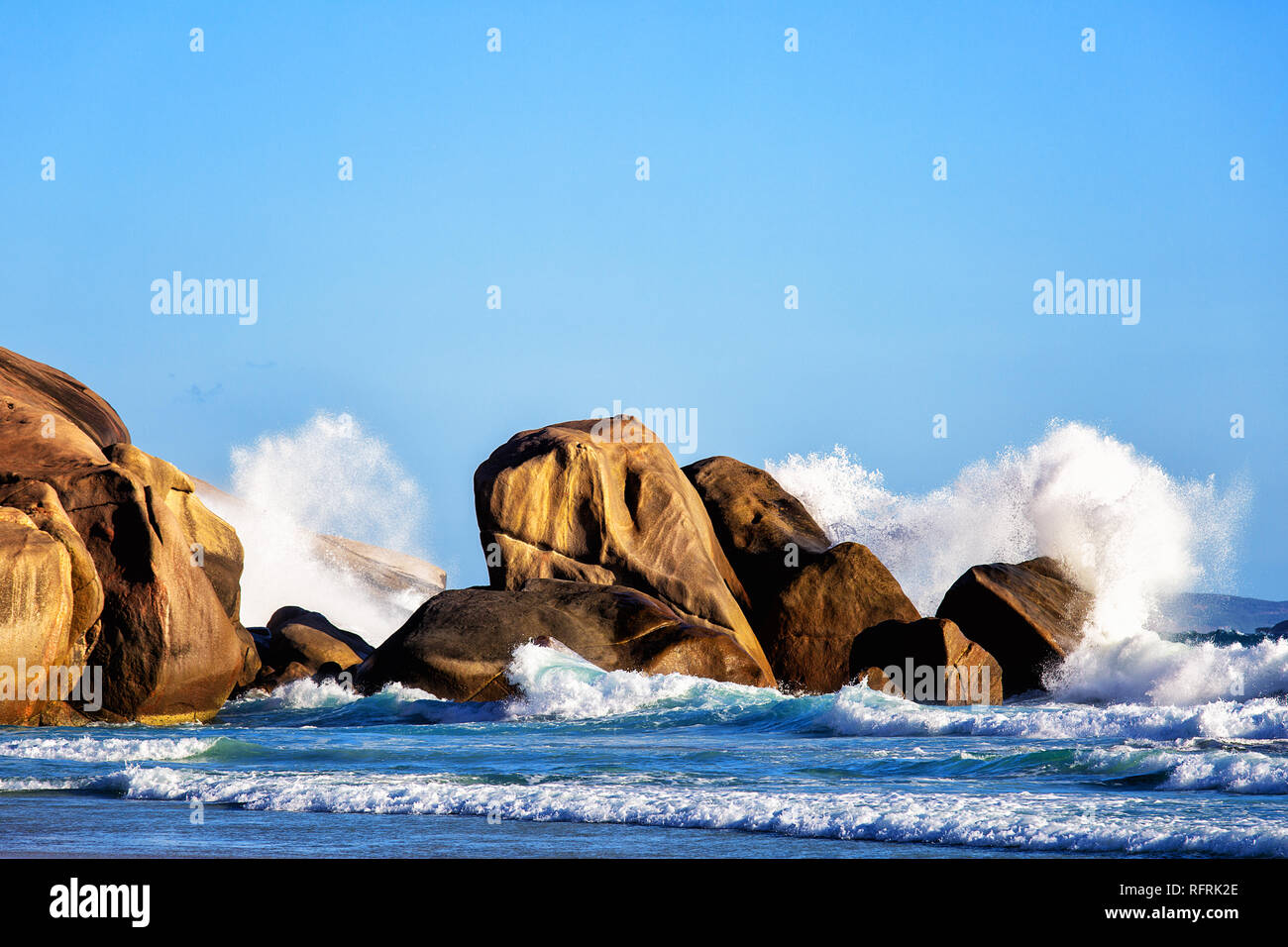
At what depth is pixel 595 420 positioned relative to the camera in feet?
84.5

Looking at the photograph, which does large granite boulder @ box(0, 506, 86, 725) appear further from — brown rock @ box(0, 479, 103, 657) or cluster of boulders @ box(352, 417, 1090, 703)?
cluster of boulders @ box(352, 417, 1090, 703)

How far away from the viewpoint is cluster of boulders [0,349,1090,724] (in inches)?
693

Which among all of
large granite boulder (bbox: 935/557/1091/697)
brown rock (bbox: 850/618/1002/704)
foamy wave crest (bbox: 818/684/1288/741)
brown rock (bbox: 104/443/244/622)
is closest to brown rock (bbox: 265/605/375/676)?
brown rock (bbox: 104/443/244/622)

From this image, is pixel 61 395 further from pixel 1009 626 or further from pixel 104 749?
pixel 1009 626

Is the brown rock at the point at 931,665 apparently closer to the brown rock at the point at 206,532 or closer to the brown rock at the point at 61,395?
the brown rock at the point at 206,532

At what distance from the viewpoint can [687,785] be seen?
37.6 ft

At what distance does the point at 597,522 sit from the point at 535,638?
3974mm

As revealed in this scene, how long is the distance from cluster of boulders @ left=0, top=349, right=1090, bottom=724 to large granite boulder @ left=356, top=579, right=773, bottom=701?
35 mm

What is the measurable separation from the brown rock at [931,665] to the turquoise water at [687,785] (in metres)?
2.28

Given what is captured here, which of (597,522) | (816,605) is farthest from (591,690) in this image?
(816,605)

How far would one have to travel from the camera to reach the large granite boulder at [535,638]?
20.2 metres
